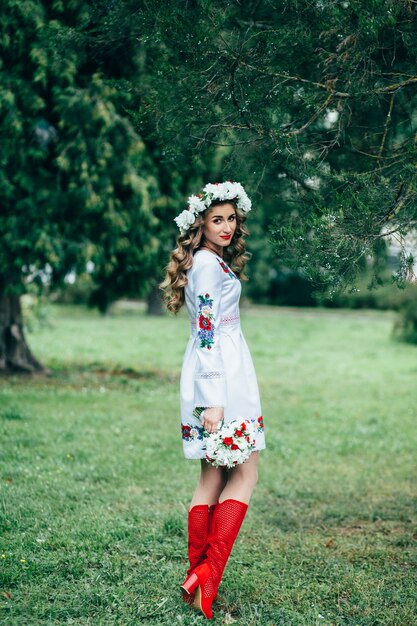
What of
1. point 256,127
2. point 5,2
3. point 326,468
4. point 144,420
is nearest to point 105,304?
point 144,420

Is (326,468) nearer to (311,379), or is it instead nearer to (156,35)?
(156,35)

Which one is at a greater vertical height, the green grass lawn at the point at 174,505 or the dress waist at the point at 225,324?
the dress waist at the point at 225,324

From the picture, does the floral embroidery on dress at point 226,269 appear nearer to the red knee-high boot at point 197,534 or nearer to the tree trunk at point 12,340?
the red knee-high boot at point 197,534

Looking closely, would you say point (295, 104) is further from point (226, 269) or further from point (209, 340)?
point (209, 340)

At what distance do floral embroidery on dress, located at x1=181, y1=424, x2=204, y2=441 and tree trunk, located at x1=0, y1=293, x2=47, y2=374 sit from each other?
25.0ft

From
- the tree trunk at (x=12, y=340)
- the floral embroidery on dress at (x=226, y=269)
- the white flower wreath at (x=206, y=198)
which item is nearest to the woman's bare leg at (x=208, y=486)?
the floral embroidery on dress at (x=226, y=269)

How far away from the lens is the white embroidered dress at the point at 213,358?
3.47m

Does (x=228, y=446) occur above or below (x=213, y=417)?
below

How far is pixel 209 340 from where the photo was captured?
350 centimetres

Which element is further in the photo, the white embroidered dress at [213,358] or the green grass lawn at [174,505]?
the green grass lawn at [174,505]

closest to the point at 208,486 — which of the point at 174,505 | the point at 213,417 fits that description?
the point at 213,417

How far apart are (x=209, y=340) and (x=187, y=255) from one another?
0.46 m

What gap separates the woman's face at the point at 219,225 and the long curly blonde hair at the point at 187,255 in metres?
0.02

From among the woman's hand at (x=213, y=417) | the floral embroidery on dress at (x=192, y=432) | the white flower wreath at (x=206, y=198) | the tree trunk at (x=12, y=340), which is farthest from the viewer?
the tree trunk at (x=12, y=340)
